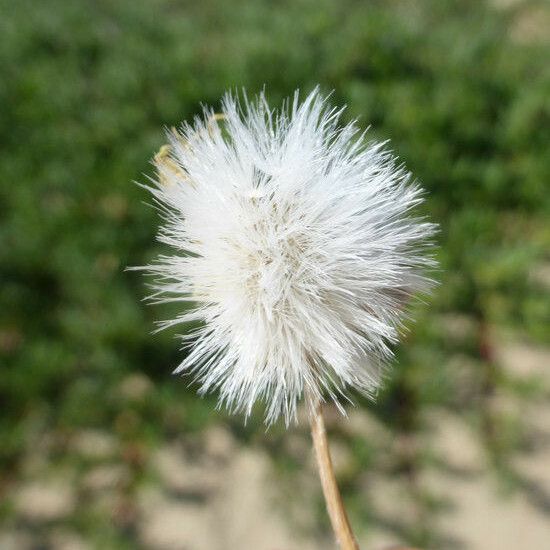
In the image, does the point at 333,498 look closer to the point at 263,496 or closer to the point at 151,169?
the point at 263,496

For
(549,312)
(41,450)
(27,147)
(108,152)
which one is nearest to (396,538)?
(549,312)

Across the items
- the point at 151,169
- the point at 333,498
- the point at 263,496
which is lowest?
the point at 333,498

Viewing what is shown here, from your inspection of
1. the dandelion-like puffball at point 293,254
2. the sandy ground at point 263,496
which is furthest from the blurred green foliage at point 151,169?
the dandelion-like puffball at point 293,254

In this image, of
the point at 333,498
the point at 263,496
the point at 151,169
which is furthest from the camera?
the point at 151,169

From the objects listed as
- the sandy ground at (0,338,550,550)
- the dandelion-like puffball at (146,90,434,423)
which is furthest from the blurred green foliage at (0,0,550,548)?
the dandelion-like puffball at (146,90,434,423)

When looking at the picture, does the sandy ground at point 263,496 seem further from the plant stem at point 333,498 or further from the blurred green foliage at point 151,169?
the plant stem at point 333,498

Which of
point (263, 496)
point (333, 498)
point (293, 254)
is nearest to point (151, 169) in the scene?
point (263, 496)

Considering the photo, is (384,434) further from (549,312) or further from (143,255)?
(143,255)
